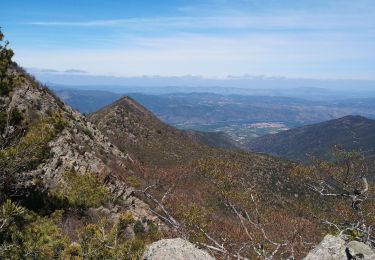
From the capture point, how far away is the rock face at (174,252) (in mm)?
11586

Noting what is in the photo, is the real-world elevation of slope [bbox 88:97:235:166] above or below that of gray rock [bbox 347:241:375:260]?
below

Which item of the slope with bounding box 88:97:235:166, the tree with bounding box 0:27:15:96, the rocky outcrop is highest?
the tree with bounding box 0:27:15:96

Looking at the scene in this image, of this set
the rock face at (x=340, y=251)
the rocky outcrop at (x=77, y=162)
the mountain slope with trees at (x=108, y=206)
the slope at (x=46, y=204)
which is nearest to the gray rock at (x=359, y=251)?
the rock face at (x=340, y=251)

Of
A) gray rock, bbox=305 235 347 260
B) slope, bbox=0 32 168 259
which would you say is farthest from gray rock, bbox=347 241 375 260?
slope, bbox=0 32 168 259

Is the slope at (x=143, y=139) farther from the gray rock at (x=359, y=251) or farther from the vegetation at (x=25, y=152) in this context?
the gray rock at (x=359, y=251)

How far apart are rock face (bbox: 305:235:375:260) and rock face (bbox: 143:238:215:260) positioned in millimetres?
3239

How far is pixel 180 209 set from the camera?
2055 cm

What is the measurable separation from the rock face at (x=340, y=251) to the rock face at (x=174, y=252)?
3.24 m

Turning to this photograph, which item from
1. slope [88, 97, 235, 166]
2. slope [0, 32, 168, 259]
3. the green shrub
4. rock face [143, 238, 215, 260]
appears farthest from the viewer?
slope [88, 97, 235, 166]

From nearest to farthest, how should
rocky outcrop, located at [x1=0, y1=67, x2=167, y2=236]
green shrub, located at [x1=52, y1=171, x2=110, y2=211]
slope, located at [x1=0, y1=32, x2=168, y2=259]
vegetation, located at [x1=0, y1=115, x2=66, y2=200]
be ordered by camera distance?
slope, located at [x1=0, y1=32, x2=168, y2=259] → vegetation, located at [x1=0, y1=115, x2=66, y2=200] → green shrub, located at [x1=52, y1=171, x2=110, y2=211] → rocky outcrop, located at [x1=0, y1=67, x2=167, y2=236]

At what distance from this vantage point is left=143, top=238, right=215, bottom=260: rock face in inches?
456

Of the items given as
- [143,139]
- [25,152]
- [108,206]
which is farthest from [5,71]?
[143,139]

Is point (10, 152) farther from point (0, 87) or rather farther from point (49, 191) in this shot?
point (49, 191)

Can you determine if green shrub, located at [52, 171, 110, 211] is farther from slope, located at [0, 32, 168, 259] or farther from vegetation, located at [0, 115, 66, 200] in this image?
vegetation, located at [0, 115, 66, 200]
